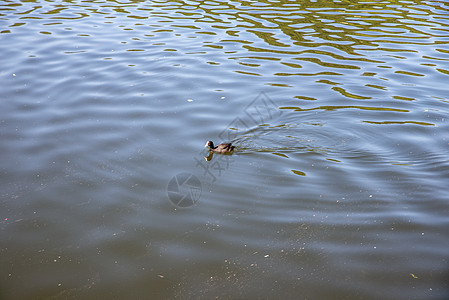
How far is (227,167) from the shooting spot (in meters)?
7.69

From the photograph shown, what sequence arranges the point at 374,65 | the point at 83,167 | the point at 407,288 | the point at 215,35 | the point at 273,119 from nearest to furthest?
the point at 407,288 → the point at 83,167 → the point at 273,119 → the point at 374,65 → the point at 215,35

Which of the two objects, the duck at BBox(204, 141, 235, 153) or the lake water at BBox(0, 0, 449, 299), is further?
the duck at BBox(204, 141, 235, 153)

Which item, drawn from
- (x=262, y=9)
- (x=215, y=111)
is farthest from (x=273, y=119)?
(x=262, y=9)

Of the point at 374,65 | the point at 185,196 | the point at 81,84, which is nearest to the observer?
the point at 185,196

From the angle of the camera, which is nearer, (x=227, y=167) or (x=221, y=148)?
(x=227, y=167)

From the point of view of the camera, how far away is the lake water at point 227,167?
539cm

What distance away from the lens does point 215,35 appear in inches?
573

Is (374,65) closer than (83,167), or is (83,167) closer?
(83,167)

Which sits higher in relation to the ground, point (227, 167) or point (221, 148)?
point (221, 148)

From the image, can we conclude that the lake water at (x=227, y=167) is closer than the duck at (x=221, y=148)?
Yes

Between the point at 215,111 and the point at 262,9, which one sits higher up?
the point at 262,9

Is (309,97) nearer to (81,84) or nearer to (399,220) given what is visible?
(399,220)

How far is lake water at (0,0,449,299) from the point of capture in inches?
212

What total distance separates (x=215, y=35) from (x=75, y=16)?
593cm
